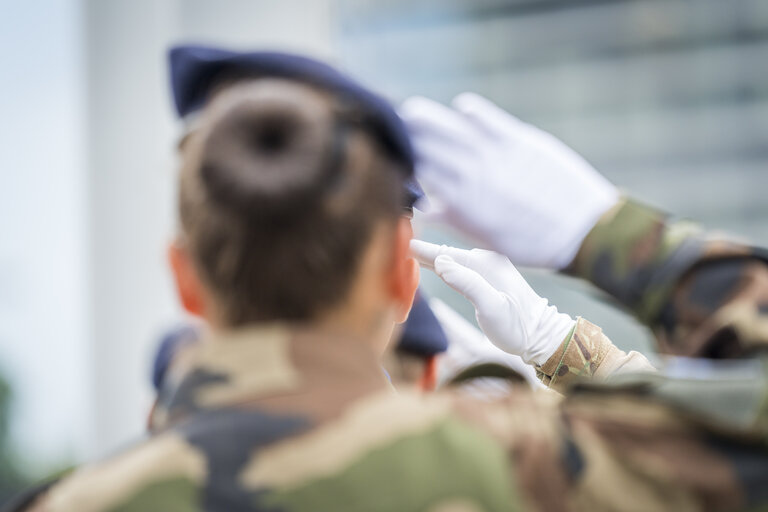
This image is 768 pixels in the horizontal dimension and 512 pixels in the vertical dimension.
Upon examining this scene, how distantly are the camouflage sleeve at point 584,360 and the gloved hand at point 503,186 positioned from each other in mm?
149

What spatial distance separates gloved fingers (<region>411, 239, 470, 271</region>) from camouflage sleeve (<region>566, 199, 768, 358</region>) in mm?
169

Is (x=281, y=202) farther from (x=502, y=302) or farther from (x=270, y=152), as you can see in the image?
(x=502, y=302)

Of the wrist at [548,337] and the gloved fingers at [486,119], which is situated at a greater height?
the gloved fingers at [486,119]

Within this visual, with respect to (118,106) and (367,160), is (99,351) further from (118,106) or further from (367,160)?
(367,160)

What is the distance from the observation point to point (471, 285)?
620mm

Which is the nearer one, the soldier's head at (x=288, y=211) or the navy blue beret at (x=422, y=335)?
the soldier's head at (x=288, y=211)

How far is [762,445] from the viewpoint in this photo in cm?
40

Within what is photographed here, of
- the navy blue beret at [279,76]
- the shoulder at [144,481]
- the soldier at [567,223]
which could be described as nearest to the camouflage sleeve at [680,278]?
the soldier at [567,223]

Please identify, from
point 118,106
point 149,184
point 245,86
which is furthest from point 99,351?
point 245,86

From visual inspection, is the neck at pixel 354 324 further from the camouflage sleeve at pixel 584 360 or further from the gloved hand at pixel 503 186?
the camouflage sleeve at pixel 584 360

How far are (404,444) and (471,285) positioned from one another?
0.75 ft

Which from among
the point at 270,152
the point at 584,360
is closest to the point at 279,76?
the point at 270,152

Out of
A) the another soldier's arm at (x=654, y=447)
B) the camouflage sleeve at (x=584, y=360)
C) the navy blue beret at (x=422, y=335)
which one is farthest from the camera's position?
the navy blue beret at (x=422, y=335)

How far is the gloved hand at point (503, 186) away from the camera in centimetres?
47
